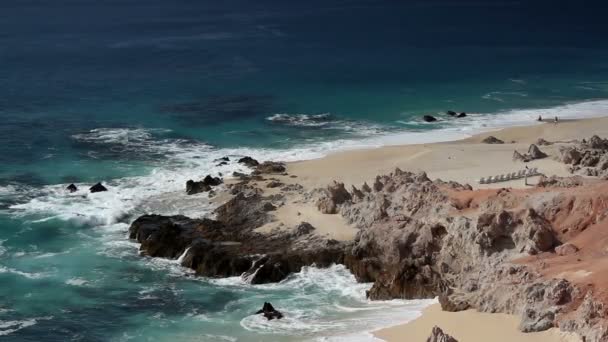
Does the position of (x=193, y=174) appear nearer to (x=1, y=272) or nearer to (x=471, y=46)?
(x=1, y=272)

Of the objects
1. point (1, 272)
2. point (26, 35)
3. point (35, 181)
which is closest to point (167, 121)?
point (35, 181)

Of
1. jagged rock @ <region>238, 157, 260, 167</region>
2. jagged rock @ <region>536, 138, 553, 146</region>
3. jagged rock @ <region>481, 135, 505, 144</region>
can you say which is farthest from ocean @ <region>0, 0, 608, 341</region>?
jagged rock @ <region>536, 138, 553, 146</region>

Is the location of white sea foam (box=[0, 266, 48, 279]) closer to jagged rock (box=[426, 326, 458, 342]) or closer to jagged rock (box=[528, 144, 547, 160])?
jagged rock (box=[426, 326, 458, 342])

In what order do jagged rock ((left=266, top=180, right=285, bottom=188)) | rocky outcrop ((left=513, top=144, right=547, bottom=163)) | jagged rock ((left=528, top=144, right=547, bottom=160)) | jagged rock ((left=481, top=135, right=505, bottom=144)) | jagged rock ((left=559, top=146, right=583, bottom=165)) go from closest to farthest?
jagged rock ((left=559, top=146, right=583, bottom=165)) < jagged rock ((left=266, top=180, right=285, bottom=188)) < rocky outcrop ((left=513, top=144, right=547, bottom=163)) < jagged rock ((left=528, top=144, right=547, bottom=160)) < jagged rock ((left=481, top=135, right=505, bottom=144))

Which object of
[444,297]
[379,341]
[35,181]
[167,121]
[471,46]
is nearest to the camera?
[379,341]

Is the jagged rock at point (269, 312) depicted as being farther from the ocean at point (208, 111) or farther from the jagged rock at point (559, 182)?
the jagged rock at point (559, 182)
